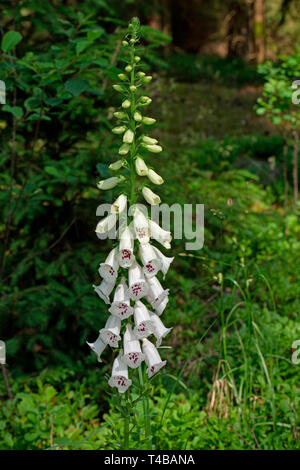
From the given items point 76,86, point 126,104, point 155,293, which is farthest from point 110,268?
point 76,86

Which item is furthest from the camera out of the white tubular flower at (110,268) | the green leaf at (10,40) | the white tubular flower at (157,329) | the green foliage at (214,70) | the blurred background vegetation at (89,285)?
the green foliage at (214,70)

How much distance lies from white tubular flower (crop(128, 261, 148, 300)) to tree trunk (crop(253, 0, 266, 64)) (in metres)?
13.8

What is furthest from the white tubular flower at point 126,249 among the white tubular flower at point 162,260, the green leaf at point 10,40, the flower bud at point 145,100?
the green leaf at point 10,40

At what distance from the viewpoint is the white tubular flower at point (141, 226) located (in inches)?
75.7

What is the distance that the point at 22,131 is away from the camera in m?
4.10

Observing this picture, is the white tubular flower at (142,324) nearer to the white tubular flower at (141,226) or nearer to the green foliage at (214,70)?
the white tubular flower at (141,226)

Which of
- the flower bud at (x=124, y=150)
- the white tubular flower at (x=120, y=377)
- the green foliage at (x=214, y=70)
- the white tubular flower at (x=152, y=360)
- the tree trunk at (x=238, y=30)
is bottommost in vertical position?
the white tubular flower at (x=120, y=377)

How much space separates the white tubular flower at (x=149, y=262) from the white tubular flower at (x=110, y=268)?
0.11m

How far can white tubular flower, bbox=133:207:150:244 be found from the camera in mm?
1922

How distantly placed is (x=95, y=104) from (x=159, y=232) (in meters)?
2.46

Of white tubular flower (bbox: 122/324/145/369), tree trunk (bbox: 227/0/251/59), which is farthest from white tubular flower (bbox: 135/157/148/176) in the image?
tree trunk (bbox: 227/0/251/59)

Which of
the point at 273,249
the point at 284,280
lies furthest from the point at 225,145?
the point at 284,280

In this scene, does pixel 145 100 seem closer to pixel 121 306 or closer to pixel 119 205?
pixel 119 205
